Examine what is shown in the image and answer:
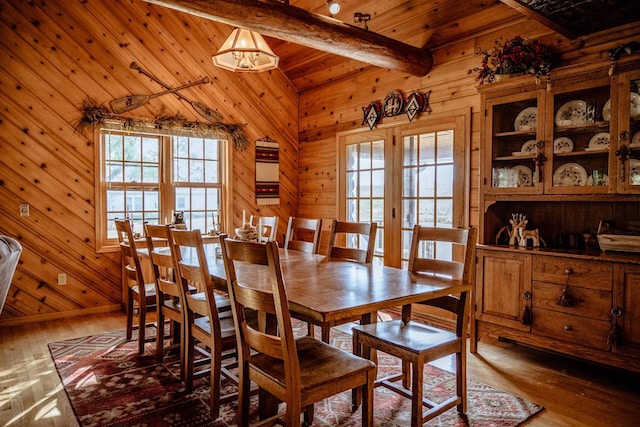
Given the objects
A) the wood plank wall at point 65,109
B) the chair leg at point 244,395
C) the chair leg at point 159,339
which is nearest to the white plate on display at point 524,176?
the chair leg at point 244,395

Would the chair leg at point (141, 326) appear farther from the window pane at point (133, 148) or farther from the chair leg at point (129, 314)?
the window pane at point (133, 148)

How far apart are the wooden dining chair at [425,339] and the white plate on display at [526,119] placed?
1.42 metres

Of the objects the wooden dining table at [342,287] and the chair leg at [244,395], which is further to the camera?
the chair leg at [244,395]

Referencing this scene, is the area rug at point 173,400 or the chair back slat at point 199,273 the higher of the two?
the chair back slat at point 199,273

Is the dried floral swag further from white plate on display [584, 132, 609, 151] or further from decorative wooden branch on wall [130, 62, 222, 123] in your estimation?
white plate on display [584, 132, 609, 151]

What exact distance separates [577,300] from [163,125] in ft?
14.3

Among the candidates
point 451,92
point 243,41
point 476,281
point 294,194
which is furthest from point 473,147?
point 294,194

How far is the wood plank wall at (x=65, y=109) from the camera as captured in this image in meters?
4.23

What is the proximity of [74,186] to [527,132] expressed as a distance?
4302 mm

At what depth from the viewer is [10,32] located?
4.19 m

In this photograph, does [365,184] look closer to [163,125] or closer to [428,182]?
[428,182]

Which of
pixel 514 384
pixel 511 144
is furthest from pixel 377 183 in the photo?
pixel 514 384

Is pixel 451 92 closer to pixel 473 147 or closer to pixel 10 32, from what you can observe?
pixel 473 147

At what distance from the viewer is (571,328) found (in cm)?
297
